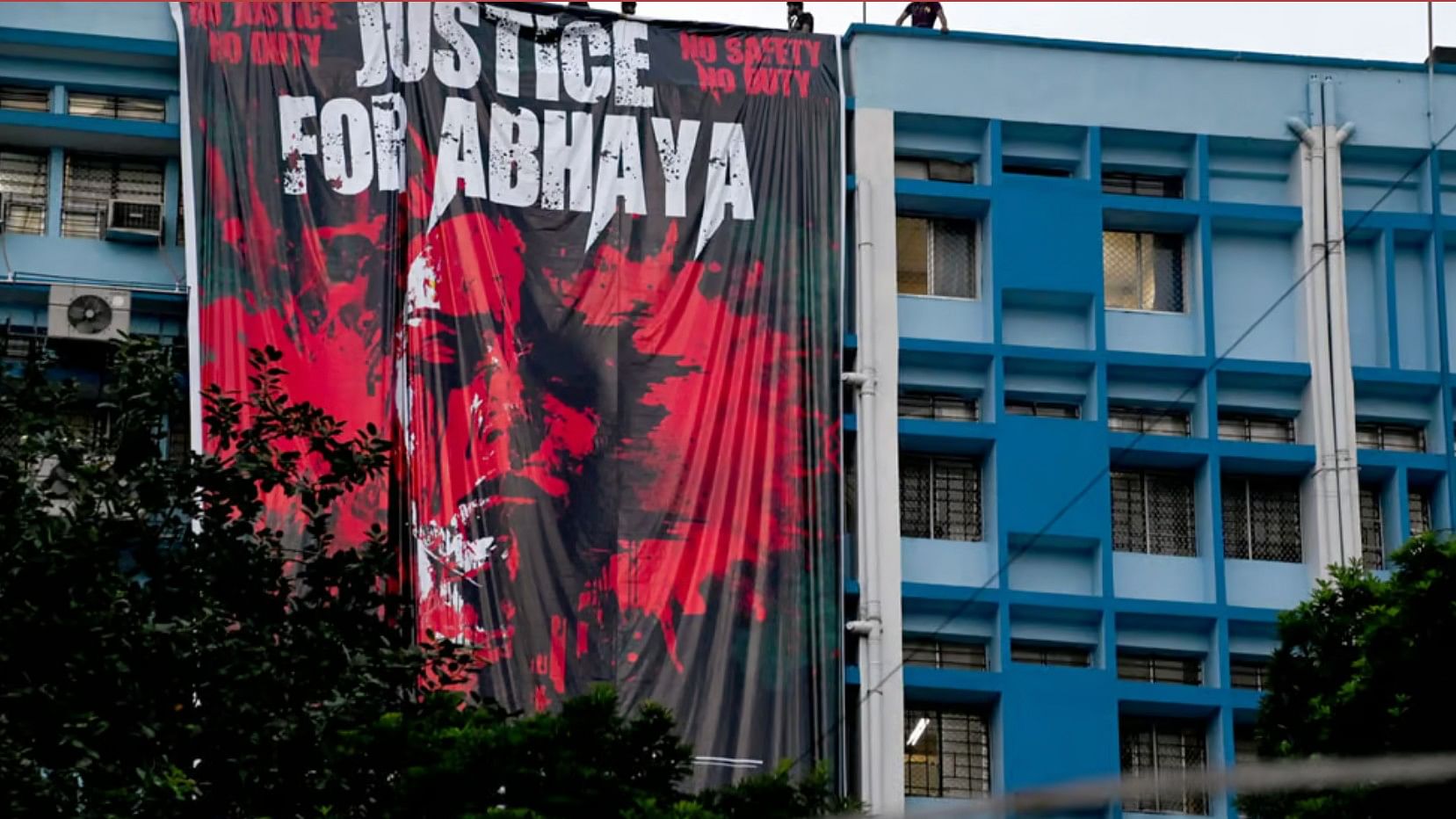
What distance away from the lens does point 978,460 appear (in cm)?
3092

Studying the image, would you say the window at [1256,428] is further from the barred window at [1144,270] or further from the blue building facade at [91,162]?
the blue building facade at [91,162]

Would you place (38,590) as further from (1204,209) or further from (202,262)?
(1204,209)

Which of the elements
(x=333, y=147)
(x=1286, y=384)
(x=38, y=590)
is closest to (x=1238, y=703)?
(x=1286, y=384)

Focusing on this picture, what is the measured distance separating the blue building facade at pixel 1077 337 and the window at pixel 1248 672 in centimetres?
4

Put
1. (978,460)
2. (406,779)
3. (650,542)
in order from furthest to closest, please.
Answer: (978,460) < (650,542) < (406,779)

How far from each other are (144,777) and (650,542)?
8.47m

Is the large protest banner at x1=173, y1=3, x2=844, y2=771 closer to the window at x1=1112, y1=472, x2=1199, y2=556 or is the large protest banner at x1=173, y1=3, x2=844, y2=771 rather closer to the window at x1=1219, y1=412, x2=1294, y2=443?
the window at x1=1112, y1=472, x2=1199, y2=556

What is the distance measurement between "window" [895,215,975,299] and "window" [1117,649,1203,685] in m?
4.45

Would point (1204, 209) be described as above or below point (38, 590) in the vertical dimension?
above

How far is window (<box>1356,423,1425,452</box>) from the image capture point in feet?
104

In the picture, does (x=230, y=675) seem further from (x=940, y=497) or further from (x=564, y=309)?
(x=940, y=497)

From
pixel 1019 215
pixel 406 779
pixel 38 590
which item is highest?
pixel 1019 215

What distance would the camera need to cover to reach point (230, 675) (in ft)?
74.3

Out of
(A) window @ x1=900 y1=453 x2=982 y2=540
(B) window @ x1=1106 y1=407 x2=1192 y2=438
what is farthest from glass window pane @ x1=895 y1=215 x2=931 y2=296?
(B) window @ x1=1106 y1=407 x2=1192 y2=438
